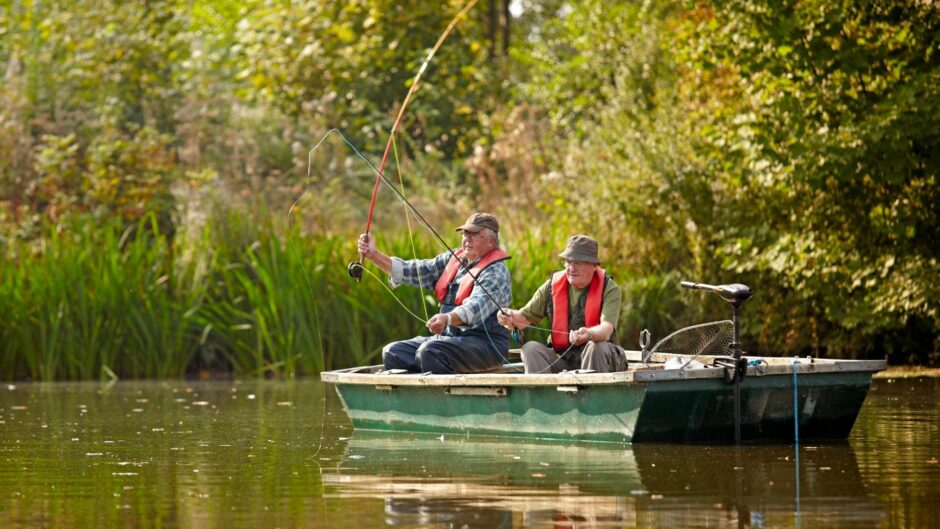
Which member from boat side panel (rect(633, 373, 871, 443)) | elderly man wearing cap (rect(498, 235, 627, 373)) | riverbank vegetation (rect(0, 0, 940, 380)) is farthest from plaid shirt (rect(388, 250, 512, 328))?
boat side panel (rect(633, 373, 871, 443))

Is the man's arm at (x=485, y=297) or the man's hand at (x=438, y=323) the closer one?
the man's hand at (x=438, y=323)

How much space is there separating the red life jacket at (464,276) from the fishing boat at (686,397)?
635 mm

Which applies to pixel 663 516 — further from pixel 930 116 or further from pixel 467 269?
pixel 930 116

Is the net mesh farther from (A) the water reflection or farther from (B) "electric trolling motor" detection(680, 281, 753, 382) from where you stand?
(A) the water reflection

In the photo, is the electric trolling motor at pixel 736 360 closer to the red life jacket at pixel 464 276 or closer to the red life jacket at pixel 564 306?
the red life jacket at pixel 564 306

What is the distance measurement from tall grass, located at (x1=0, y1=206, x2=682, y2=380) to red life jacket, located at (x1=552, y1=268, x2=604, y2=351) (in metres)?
6.04

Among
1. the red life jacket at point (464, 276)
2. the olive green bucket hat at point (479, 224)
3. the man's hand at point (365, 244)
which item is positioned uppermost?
the olive green bucket hat at point (479, 224)

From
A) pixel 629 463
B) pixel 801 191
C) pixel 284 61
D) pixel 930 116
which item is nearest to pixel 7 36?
pixel 284 61

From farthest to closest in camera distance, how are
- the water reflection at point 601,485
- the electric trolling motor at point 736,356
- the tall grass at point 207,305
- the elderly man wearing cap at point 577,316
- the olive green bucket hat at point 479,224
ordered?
1. the tall grass at point 207,305
2. the olive green bucket hat at point 479,224
3. the elderly man wearing cap at point 577,316
4. the electric trolling motor at point 736,356
5. the water reflection at point 601,485

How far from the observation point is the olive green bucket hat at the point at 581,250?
36.6ft

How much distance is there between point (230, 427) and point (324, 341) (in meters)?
5.38

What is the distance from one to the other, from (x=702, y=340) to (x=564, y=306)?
839 millimetres

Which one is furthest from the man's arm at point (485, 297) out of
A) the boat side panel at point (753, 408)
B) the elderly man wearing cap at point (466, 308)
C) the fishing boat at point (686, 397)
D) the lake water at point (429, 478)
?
the boat side panel at point (753, 408)

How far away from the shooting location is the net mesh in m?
11.1
